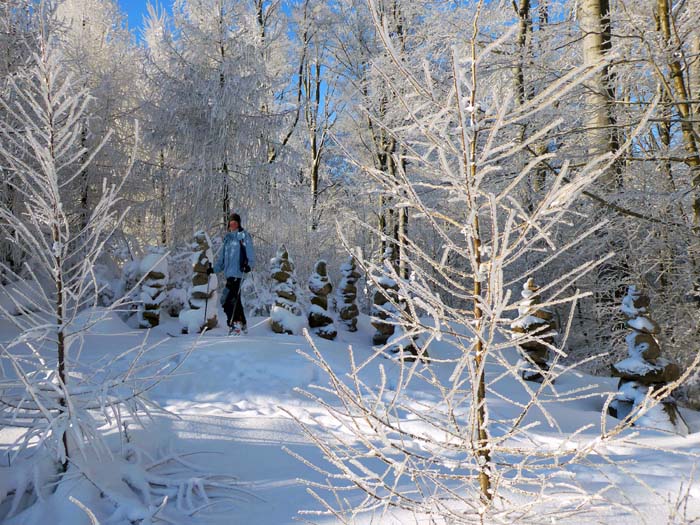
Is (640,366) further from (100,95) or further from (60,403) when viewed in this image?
(100,95)

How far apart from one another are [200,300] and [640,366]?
6.09 meters

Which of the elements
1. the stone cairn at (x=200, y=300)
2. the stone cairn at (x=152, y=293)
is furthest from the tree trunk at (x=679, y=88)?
the stone cairn at (x=152, y=293)

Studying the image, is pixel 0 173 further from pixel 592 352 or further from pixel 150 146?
pixel 592 352

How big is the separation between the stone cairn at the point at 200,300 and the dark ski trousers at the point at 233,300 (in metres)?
0.59

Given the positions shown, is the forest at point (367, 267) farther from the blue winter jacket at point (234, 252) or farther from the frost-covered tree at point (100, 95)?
the blue winter jacket at point (234, 252)

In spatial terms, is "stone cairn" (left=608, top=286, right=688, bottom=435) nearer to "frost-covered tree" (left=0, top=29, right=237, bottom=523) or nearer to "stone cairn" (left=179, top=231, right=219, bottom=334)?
"frost-covered tree" (left=0, top=29, right=237, bottom=523)

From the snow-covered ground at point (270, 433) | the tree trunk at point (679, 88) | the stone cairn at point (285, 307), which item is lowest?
the snow-covered ground at point (270, 433)

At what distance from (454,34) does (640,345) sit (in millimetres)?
4673

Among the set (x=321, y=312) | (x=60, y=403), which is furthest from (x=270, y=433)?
(x=321, y=312)

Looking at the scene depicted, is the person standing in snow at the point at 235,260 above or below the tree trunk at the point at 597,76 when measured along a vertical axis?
below

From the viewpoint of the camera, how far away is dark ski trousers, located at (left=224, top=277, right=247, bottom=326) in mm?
7023

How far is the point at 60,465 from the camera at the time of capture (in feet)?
9.12

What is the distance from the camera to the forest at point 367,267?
1438mm

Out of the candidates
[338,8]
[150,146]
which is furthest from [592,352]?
[338,8]
